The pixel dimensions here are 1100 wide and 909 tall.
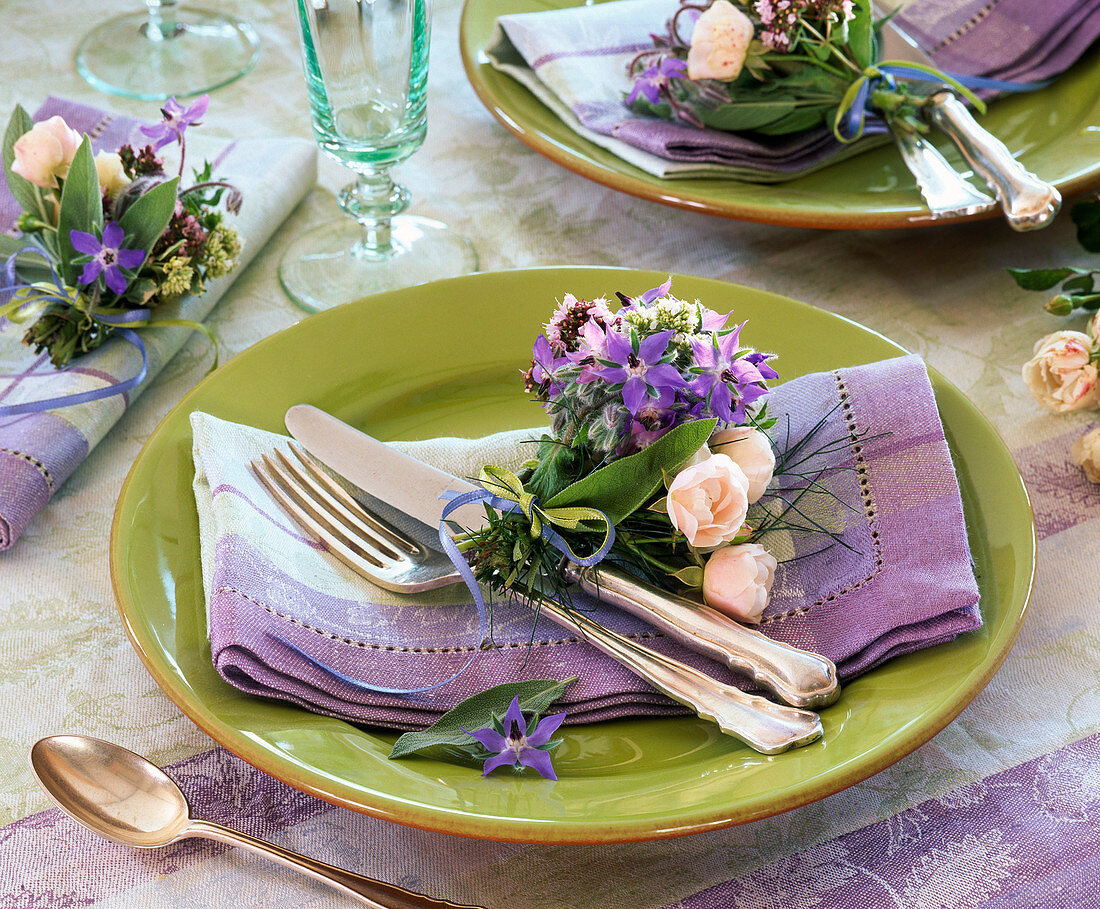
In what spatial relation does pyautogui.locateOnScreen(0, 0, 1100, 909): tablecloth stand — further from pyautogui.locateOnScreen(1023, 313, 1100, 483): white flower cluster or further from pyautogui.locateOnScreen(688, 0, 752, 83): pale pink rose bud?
pyautogui.locateOnScreen(688, 0, 752, 83): pale pink rose bud

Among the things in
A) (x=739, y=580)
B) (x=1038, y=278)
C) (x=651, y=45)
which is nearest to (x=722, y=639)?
(x=739, y=580)

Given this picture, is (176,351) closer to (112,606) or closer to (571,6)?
(112,606)

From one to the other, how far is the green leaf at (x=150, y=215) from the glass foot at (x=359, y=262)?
15cm

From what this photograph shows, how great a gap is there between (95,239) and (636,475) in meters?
0.45

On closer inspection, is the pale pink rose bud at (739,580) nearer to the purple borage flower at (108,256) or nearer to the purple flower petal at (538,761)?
the purple flower petal at (538,761)

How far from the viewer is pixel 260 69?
1194 millimetres

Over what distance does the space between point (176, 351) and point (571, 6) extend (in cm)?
62

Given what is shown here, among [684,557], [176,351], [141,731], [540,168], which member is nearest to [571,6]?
[540,168]

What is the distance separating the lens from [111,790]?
1.73 ft

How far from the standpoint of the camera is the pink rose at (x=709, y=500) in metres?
0.54

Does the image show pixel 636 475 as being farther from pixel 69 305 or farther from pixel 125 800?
pixel 69 305

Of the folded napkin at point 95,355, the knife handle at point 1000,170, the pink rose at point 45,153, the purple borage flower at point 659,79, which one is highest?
the pink rose at point 45,153

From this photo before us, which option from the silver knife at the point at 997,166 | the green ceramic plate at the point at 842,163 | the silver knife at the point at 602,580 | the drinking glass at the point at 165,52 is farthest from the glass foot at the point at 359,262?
the silver knife at the point at 997,166

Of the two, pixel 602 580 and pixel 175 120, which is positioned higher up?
pixel 175 120
